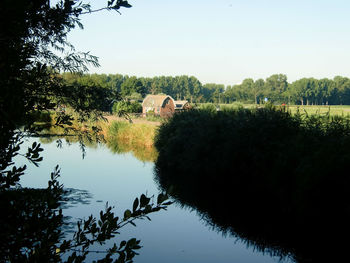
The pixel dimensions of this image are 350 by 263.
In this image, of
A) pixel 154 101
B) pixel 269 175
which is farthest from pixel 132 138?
pixel 154 101

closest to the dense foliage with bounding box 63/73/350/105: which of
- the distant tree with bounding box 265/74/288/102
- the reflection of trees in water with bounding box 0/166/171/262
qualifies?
the distant tree with bounding box 265/74/288/102

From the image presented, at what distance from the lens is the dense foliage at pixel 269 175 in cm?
755

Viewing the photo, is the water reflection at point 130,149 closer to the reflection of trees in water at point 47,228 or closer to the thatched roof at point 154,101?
the reflection of trees in water at point 47,228

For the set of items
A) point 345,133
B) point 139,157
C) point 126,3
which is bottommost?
point 139,157

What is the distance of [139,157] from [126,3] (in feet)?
55.1

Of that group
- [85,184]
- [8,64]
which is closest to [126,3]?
[8,64]

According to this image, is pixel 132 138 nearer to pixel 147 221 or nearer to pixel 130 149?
pixel 130 149

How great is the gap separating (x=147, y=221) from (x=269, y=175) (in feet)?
11.1

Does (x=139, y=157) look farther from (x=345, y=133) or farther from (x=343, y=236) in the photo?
(x=343, y=236)

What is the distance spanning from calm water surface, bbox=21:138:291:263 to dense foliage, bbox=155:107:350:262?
531 millimetres

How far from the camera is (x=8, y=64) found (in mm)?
2270

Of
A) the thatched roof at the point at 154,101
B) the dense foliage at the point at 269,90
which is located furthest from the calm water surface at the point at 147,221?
the dense foliage at the point at 269,90

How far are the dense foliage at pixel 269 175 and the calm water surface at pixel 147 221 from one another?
531 mm

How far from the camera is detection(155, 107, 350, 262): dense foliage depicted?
24.8 ft
